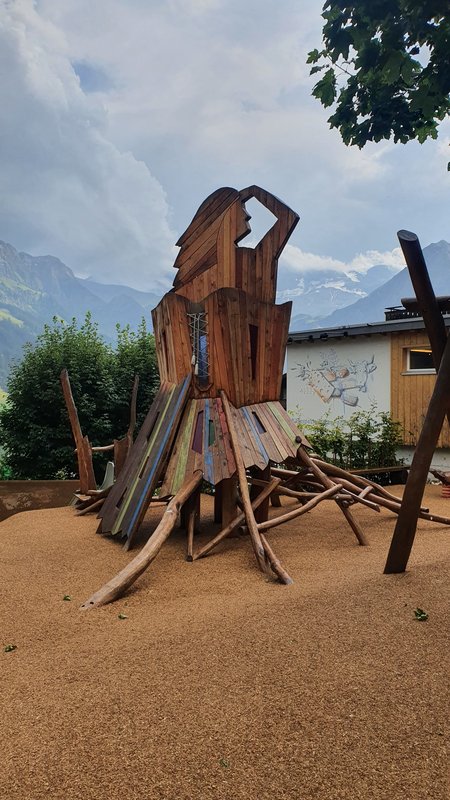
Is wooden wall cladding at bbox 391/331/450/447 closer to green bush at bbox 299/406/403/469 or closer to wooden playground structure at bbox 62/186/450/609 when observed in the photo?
green bush at bbox 299/406/403/469

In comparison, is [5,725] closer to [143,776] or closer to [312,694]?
[143,776]

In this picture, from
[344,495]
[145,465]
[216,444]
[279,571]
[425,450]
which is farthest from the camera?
[344,495]

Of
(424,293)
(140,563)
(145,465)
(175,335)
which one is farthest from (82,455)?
(424,293)

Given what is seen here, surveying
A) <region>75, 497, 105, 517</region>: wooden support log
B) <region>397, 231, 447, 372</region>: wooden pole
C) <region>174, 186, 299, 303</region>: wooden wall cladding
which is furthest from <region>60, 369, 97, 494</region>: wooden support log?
<region>397, 231, 447, 372</region>: wooden pole

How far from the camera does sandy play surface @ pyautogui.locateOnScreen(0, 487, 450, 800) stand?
195cm

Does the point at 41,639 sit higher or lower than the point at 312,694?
lower

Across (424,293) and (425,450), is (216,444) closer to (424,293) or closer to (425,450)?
(425,450)

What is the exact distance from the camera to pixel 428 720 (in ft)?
7.22

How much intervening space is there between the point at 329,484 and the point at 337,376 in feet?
31.9

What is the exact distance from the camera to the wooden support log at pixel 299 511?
5559 mm

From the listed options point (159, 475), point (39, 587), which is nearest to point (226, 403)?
point (159, 475)

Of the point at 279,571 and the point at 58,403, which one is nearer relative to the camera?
the point at 279,571

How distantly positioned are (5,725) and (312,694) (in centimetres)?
136

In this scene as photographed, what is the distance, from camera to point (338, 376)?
16047 millimetres
